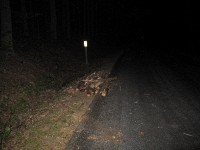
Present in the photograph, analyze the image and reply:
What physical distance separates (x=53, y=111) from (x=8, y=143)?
7.21ft

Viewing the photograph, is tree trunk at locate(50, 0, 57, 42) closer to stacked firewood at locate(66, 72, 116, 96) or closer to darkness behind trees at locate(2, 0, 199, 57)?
darkness behind trees at locate(2, 0, 199, 57)

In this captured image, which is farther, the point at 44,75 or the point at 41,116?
the point at 44,75

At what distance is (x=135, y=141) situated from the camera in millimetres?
6586

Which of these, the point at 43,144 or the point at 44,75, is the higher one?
the point at 44,75

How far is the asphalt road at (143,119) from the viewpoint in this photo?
6.48 meters

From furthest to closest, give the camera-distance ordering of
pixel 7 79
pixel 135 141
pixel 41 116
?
pixel 7 79, pixel 41 116, pixel 135 141

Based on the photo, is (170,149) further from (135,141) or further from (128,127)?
(128,127)

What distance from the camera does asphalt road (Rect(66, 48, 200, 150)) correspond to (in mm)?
6477

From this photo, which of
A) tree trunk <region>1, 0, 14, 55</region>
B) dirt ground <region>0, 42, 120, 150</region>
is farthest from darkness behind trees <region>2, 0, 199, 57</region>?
dirt ground <region>0, 42, 120, 150</region>

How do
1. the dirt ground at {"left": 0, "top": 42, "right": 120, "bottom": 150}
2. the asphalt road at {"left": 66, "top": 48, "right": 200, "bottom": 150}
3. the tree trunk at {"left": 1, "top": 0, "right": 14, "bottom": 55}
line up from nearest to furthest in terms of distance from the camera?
the asphalt road at {"left": 66, "top": 48, "right": 200, "bottom": 150}
the dirt ground at {"left": 0, "top": 42, "right": 120, "bottom": 150}
the tree trunk at {"left": 1, "top": 0, "right": 14, "bottom": 55}

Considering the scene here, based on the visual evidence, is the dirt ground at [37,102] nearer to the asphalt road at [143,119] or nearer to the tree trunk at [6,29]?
the asphalt road at [143,119]

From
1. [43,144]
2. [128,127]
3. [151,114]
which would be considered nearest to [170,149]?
[128,127]

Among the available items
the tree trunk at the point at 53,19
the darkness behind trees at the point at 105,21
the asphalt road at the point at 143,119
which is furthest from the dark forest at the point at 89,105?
the darkness behind trees at the point at 105,21

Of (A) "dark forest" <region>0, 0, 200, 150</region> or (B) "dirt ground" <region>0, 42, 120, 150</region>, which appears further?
(B) "dirt ground" <region>0, 42, 120, 150</region>
